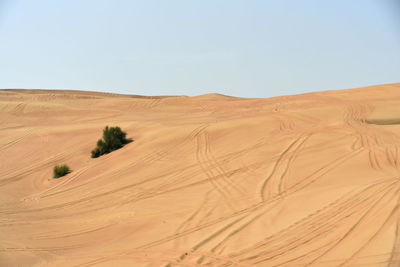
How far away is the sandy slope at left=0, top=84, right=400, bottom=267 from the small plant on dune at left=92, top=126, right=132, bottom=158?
562 mm

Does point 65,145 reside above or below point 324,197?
above

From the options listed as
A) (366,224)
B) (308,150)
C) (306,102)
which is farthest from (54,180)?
(306,102)

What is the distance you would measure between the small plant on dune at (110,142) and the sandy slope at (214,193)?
56 centimetres

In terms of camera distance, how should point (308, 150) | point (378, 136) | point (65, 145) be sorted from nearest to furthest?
point (308, 150), point (378, 136), point (65, 145)

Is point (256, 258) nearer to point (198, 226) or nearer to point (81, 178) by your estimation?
point (198, 226)

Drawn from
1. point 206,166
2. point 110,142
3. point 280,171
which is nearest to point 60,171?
point 110,142

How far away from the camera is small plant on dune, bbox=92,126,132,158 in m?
22.1

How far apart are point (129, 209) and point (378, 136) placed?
32.5ft

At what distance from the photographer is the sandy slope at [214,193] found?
31.1ft

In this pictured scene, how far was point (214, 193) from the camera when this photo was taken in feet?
46.8

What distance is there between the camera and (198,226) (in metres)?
11.5

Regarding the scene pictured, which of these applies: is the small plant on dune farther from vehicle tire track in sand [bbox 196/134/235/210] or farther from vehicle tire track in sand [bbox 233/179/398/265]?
vehicle tire track in sand [bbox 233/179/398/265]

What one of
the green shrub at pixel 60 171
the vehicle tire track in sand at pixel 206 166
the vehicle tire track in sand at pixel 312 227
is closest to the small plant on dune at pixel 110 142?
the green shrub at pixel 60 171

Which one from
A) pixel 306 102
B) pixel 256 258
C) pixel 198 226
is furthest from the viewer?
pixel 306 102
